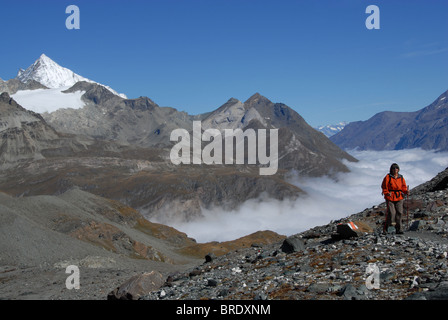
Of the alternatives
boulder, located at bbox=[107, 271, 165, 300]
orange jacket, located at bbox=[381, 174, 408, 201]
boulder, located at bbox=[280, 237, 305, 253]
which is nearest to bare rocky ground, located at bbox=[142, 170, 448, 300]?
boulder, located at bbox=[280, 237, 305, 253]

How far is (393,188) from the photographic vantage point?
64.0 ft

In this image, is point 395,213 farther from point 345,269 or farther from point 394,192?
point 345,269

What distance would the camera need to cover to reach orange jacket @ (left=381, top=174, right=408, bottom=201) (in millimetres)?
19406

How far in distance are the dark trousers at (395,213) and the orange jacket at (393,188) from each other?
23cm

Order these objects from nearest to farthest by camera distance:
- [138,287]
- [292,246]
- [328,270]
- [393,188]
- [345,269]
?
[345,269], [328,270], [393,188], [292,246], [138,287]

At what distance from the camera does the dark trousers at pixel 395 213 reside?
19.2 meters

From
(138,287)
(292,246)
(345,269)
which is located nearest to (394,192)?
(292,246)

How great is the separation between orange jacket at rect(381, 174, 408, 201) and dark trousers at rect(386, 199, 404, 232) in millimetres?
226

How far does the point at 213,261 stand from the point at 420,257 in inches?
505

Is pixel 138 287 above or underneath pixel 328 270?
underneath

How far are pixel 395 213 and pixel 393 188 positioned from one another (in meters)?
1.16

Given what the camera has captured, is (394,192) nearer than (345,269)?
No

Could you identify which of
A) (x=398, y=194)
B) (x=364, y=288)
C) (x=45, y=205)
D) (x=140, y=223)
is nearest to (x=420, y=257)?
(x=364, y=288)

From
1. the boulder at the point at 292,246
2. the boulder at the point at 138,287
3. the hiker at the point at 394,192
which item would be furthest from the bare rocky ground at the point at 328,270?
the hiker at the point at 394,192
